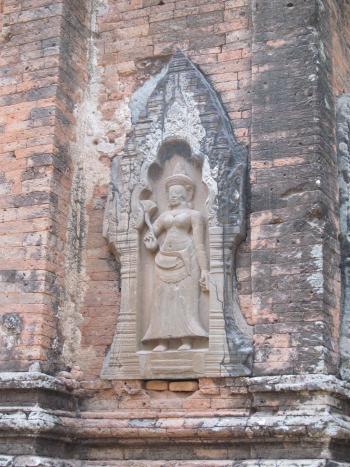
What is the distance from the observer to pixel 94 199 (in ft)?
27.4

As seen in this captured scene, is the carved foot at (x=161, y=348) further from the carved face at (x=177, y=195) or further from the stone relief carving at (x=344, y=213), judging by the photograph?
the stone relief carving at (x=344, y=213)

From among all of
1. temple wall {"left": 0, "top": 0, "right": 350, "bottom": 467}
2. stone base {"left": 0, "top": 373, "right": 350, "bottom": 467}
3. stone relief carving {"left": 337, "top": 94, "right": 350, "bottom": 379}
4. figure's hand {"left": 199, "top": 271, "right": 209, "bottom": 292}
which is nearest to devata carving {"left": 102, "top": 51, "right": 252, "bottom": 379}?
figure's hand {"left": 199, "top": 271, "right": 209, "bottom": 292}

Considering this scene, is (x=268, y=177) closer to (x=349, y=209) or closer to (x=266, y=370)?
(x=349, y=209)

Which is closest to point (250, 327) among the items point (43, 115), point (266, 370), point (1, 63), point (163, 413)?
point (266, 370)

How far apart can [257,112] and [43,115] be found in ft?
7.11

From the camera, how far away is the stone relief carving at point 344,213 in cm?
726

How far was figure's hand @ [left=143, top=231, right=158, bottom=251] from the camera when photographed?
7.81 m

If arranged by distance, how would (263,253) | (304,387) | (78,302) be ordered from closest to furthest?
(304,387), (263,253), (78,302)

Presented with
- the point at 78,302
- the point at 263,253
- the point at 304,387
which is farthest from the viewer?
the point at 78,302

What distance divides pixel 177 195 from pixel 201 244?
57 cm

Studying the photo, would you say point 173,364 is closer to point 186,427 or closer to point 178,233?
point 186,427

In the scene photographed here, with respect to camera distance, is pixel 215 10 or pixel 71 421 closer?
pixel 71 421

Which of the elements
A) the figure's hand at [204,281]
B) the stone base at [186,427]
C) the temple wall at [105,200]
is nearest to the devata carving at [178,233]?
the figure's hand at [204,281]

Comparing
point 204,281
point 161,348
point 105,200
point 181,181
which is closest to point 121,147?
Answer: point 105,200
